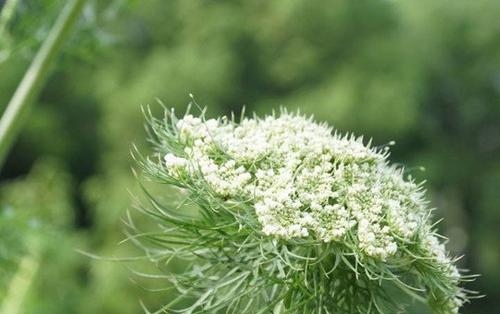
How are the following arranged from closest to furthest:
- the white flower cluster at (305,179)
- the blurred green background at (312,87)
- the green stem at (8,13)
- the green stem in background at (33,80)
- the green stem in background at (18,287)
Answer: the white flower cluster at (305,179), the green stem in background at (33,80), the green stem at (8,13), the green stem in background at (18,287), the blurred green background at (312,87)

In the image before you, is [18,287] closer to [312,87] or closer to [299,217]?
[299,217]

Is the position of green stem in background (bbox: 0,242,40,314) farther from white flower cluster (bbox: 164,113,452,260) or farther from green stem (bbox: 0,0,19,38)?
white flower cluster (bbox: 164,113,452,260)

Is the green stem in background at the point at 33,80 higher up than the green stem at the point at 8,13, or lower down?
lower down

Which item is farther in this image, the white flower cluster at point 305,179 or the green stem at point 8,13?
the green stem at point 8,13

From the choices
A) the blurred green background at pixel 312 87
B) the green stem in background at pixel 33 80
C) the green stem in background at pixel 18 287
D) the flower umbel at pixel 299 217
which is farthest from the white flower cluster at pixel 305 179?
the blurred green background at pixel 312 87

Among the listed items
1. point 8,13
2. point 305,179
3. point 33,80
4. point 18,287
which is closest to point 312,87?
point 18,287

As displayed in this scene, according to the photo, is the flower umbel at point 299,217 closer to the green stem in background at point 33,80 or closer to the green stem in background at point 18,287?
the green stem in background at point 33,80

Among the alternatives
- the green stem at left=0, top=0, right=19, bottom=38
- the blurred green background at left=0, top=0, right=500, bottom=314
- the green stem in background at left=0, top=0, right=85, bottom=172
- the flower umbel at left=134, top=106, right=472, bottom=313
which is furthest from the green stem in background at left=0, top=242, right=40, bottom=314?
the blurred green background at left=0, top=0, right=500, bottom=314
